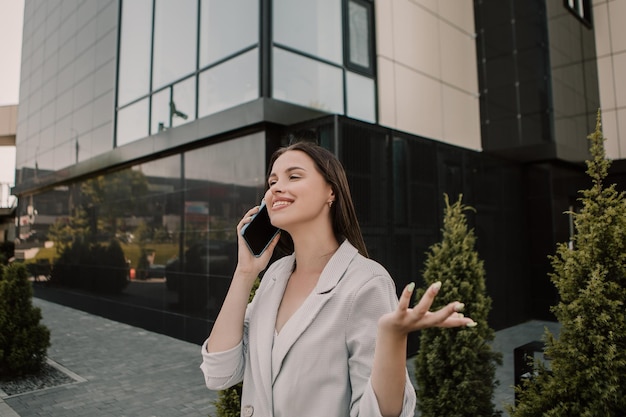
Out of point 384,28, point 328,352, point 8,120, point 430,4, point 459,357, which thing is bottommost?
point 459,357

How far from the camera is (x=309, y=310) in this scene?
1585mm

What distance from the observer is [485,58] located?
11977 millimetres

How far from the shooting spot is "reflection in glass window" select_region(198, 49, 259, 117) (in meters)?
8.31

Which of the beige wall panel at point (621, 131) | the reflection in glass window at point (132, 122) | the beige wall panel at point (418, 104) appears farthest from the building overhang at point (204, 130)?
the beige wall panel at point (621, 131)

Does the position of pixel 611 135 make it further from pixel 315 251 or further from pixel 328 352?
pixel 328 352

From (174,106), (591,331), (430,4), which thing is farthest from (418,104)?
(591,331)

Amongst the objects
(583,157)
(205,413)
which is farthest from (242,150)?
(583,157)

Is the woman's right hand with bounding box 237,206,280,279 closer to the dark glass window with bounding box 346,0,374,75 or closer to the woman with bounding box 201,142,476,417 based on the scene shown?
the woman with bounding box 201,142,476,417

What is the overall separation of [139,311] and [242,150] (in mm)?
5481

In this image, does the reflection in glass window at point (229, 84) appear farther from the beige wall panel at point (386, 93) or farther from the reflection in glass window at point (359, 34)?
the beige wall panel at point (386, 93)

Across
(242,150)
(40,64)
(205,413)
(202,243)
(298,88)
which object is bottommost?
(205,413)

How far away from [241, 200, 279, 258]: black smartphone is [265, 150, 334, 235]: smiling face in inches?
5.4

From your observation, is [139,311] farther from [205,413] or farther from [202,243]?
[205,413]

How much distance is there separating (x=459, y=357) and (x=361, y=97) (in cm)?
617
